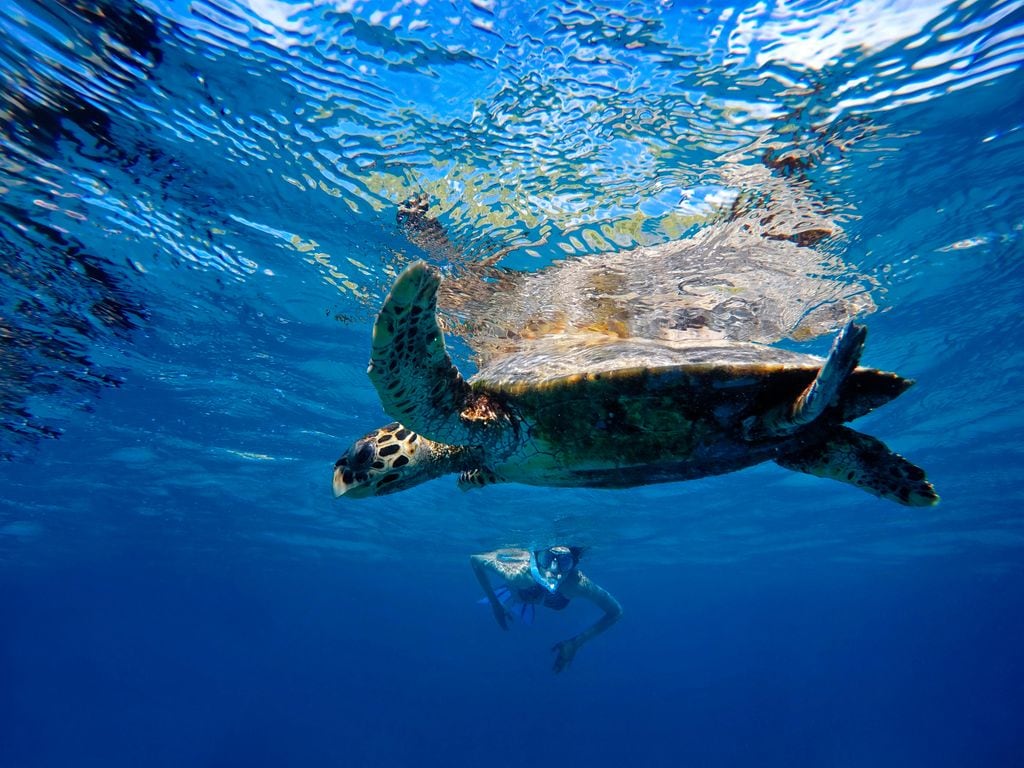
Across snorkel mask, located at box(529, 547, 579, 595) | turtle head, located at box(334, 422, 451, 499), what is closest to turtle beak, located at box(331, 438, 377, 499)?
turtle head, located at box(334, 422, 451, 499)

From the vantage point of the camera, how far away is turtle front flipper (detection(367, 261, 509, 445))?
10.0 feet

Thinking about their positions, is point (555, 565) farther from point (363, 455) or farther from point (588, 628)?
point (363, 455)

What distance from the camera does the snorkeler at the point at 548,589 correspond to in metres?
15.4

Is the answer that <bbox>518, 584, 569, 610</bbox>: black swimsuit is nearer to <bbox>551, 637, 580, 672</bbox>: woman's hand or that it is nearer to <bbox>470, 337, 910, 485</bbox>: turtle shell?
<bbox>551, 637, 580, 672</bbox>: woman's hand

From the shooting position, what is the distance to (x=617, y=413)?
407cm

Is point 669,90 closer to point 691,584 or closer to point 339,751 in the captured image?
point 691,584

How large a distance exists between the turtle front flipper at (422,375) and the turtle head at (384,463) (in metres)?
0.38

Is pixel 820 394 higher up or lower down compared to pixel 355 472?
higher up

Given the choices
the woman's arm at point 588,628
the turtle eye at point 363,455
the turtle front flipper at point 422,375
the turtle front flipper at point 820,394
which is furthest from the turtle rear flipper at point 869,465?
the woman's arm at point 588,628

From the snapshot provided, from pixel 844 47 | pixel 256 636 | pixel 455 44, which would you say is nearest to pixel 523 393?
pixel 455 44

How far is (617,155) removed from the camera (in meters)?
6.29

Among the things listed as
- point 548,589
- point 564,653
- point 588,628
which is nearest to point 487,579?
point 548,589

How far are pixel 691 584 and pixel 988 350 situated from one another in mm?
51612

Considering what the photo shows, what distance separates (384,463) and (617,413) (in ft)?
6.52
